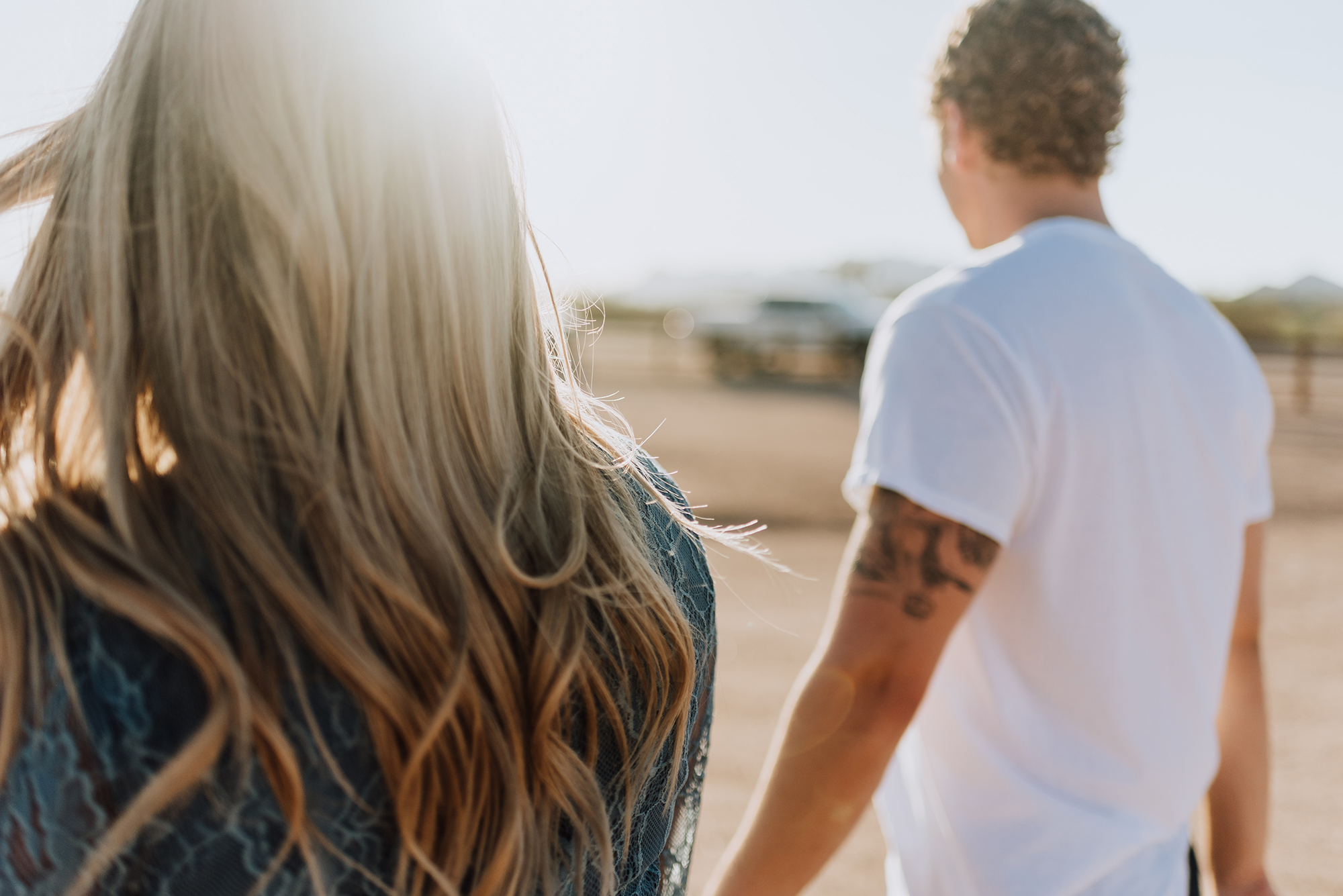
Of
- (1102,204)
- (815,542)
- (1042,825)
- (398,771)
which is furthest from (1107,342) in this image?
(815,542)

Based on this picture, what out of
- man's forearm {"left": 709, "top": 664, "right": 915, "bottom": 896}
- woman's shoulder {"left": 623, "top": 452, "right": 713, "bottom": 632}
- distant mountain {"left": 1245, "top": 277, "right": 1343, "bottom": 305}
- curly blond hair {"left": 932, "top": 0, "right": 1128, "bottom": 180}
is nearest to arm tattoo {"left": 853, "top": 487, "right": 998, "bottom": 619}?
man's forearm {"left": 709, "top": 664, "right": 915, "bottom": 896}

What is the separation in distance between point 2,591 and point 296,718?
0.26m

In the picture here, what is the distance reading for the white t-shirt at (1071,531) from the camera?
1.46 meters

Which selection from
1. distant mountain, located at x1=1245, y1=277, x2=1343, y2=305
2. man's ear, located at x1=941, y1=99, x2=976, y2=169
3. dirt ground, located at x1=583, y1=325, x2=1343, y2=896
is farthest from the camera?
distant mountain, located at x1=1245, y1=277, x2=1343, y2=305

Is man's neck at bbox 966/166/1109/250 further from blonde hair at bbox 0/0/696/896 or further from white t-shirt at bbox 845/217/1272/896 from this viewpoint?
blonde hair at bbox 0/0/696/896

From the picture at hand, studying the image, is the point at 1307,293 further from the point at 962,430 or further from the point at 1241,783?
the point at 962,430

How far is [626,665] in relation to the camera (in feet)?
3.66

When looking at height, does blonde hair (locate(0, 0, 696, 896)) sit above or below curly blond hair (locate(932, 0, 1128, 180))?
below

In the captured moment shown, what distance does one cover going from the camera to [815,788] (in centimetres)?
143

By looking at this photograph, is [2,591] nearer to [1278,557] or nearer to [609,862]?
[609,862]

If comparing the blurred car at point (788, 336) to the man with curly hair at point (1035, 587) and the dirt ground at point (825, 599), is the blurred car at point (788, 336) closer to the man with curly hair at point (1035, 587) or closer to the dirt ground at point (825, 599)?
the dirt ground at point (825, 599)

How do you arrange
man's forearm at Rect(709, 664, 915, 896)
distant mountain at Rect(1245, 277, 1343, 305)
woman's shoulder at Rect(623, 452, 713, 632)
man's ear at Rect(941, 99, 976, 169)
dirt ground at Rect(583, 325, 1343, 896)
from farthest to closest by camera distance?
distant mountain at Rect(1245, 277, 1343, 305) → dirt ground at Rect(583, 325, 1343, 896) → man's ear at Rect(941, 99, 976, 169) → man's forearm at Rect(709, 664, 915, 896) → woman's shoulder at Rect(623, 452, 713, 632)

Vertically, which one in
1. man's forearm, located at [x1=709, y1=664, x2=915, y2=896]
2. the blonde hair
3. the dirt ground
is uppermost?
→ the blonde hair

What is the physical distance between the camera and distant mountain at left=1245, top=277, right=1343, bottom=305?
32.6 meters
